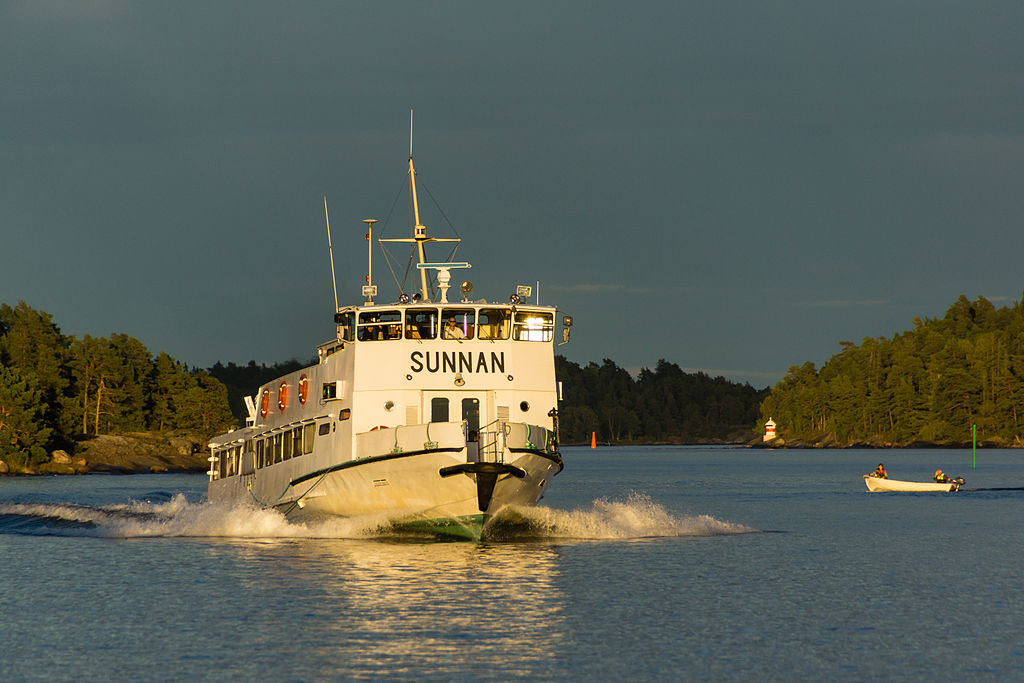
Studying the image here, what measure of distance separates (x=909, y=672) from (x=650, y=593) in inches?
388

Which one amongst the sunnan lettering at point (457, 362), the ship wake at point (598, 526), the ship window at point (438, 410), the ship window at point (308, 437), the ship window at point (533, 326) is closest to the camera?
the ship window at point (438, 410)

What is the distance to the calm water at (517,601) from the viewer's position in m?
22.2

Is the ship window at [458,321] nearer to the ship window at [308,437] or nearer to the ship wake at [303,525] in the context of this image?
the ship wake at [303,525]

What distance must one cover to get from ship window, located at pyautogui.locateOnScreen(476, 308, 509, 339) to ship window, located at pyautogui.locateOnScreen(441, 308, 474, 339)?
328 millimetres

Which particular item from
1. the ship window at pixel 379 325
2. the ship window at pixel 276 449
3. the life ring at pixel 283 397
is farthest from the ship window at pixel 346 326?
the ship window at pixel 276 449

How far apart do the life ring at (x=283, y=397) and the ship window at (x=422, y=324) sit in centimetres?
928

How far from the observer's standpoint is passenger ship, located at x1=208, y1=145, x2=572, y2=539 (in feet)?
121

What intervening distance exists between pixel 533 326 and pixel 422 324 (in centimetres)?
376

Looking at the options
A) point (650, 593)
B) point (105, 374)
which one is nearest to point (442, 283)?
point (650, 593)

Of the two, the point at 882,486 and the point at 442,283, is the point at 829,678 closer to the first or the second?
the point at 442,283

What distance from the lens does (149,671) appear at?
21516mm

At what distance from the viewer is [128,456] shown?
490ft

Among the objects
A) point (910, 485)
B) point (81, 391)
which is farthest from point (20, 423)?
point (910, 485)

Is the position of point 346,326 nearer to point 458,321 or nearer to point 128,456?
point 458,321
